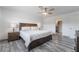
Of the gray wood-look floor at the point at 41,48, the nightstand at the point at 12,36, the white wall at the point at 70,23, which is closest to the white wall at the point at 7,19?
the nightstand at the point at 12,36

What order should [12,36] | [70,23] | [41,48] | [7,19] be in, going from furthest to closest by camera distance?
1. [70,23]
2. [7,19]
3. [12,36]
4. [41,48]

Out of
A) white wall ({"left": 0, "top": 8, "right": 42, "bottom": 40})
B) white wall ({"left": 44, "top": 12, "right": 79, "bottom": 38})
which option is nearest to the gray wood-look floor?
white wall ({"left": 0, "top": 8, "right": 42, "bottom": 40})

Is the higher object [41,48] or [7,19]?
[7,19]

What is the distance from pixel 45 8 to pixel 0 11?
3.43 meters

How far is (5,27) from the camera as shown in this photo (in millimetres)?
5363

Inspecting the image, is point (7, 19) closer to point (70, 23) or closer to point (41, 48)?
Answer: point (41, 48)

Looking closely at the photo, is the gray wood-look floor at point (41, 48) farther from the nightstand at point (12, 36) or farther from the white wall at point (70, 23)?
the white wall at point (70, 23)

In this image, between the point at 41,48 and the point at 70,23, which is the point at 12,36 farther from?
the point at 70,23

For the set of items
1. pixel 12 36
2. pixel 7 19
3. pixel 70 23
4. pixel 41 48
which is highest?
pixel 7 19

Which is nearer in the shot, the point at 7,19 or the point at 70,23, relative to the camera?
the point at 7,19

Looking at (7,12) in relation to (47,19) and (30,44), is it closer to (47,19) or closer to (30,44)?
(30,44)

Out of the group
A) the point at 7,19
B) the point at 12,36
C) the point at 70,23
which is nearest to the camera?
the point at 12,36

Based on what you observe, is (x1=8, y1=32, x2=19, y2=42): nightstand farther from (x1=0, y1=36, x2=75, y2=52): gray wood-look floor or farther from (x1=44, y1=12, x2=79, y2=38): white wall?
(x1=44, y1=12, x2=79, y2=38): white wall

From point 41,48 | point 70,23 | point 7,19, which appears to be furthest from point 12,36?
point 70,23
